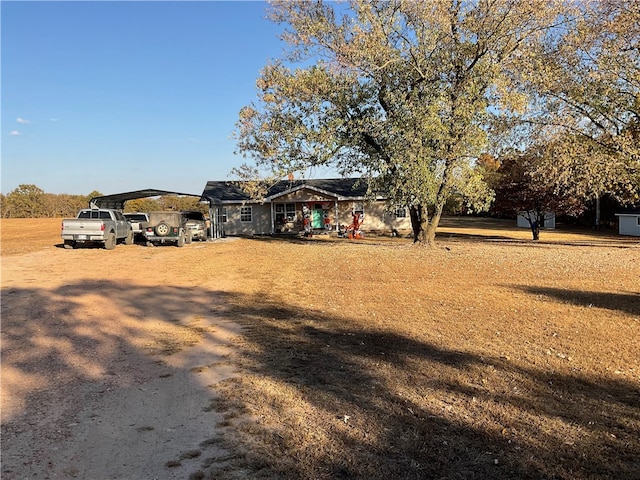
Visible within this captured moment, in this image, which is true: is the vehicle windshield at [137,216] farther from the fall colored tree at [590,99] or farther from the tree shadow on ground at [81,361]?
the fall colored tree at [590,99]

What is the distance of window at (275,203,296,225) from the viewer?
32.5 m

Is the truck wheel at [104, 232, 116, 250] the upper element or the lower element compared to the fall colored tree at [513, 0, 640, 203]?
lower

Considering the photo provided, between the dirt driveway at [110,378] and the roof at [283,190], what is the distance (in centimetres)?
2045

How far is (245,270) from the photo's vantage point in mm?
14289

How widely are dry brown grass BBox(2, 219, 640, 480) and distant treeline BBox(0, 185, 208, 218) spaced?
149 ft

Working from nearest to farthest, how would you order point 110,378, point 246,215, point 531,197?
1. point 110,378
2. point 531,197
3. point 246,215

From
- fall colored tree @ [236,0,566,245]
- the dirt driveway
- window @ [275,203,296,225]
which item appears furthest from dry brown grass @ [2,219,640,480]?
window @ [275,203,296,225]

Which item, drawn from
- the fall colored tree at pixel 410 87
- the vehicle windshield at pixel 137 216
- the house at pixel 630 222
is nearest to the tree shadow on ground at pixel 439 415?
the fall colored tree at pixel 410 87

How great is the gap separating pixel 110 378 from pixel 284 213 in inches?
1097

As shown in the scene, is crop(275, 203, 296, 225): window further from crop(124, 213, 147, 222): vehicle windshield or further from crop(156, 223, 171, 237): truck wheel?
crop(156, 223, 171, 237): truck wheel

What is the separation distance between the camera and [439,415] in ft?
12.9

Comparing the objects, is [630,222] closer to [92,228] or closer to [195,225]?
[195,225]

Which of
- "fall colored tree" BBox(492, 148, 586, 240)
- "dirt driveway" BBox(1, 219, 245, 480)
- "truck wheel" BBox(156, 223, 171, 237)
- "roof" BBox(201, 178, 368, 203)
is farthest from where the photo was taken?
"roof" BBox(201, 178, 368, 203)

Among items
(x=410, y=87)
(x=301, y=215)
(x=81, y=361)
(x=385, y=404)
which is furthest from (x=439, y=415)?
(x=301, y=215)
